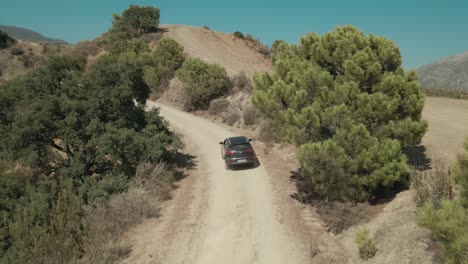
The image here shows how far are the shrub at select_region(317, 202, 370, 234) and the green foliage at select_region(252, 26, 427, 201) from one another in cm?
45

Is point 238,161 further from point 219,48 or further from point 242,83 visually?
point 219,48

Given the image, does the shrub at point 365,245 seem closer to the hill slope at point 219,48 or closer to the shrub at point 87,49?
the hill slope at point 219,48

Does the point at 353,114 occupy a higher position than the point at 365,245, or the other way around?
the point at 353,114

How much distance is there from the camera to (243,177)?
20.6 meters

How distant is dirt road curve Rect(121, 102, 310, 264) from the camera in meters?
12.8

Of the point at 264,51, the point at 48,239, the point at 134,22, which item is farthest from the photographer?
the point at 264,51

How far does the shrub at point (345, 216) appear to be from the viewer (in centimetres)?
1389

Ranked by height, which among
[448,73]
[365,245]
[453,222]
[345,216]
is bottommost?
[365,245]

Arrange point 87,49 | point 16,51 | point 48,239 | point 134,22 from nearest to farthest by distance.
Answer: point 48,239 → point 134,22 → point 87,49 → point 16,51

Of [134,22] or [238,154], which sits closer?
[238,154]

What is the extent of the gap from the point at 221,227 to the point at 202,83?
26.5m

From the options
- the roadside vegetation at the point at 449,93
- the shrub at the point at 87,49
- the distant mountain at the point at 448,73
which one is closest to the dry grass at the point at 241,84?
the roadside vegetation at the point at 449,93

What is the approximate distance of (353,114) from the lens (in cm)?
1434

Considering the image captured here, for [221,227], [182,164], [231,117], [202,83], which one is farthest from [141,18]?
[221,227]
